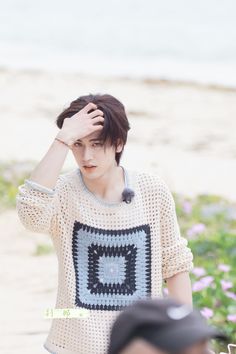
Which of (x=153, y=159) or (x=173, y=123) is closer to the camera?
(x=153, y=159)

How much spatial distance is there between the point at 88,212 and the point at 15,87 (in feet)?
39.0

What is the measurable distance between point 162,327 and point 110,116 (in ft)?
5.62

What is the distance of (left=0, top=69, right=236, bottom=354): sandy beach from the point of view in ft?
20.1

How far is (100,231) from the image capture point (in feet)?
11.0

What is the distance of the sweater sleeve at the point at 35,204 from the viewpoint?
10.7ft

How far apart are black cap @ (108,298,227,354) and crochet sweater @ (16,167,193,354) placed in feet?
5.67

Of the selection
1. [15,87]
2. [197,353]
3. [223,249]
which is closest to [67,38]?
[15,87]

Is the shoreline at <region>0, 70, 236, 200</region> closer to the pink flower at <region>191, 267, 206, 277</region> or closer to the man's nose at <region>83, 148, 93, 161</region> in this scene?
the pink flower at <region>191, 267, 206, 277</region>

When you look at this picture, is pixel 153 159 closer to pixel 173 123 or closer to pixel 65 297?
pixel 173 123

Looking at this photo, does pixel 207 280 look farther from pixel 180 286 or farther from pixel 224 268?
pixel 180 286

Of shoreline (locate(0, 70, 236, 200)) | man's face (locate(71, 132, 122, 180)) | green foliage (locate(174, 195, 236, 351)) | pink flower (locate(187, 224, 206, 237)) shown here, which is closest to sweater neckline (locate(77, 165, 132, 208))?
man's face (locate(71, 132, 122, 180))

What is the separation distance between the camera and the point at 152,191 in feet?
11.3

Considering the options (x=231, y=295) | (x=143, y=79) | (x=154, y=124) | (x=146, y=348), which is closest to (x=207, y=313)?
(x=231, y=295)

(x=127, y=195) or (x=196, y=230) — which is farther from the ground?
(x=127, y=195)
